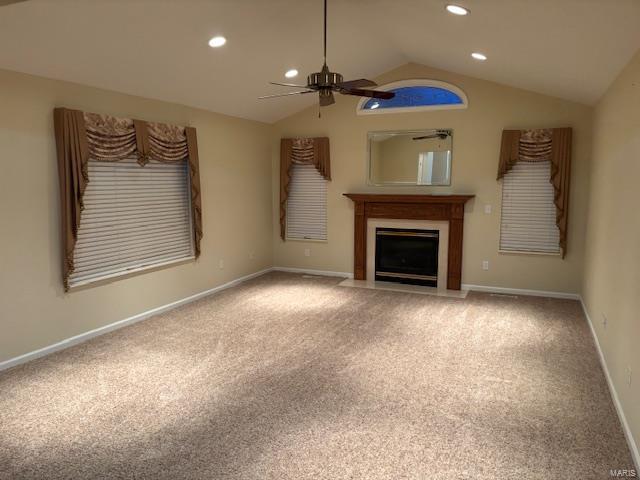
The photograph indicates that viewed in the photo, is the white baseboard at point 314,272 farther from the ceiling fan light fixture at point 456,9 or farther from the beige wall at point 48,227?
the ceiling fan light fixture at point 456,9

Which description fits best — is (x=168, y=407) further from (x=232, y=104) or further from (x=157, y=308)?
(x=232, y=104)

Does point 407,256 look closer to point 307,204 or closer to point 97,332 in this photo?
point 307,204

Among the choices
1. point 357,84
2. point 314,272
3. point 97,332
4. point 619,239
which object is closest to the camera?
point 619,239

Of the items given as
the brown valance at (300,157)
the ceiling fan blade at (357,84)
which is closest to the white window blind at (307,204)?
the brown valance at (300,157)

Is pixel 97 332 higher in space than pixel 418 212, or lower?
lower

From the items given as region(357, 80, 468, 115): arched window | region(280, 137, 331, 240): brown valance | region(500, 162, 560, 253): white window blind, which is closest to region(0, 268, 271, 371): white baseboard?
region(280, 137, 331, 240): brown valance

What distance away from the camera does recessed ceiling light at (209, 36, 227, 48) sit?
13.1 feet

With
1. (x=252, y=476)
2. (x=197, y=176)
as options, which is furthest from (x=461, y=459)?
(x=197, y=176)

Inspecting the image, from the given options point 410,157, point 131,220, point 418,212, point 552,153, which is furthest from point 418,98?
point 131,220

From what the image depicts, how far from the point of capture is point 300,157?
691 cm

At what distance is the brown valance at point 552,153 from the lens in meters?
5.46

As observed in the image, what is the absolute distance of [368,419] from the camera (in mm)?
2861

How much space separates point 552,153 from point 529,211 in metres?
0.78

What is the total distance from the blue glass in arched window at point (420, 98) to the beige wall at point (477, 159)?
0.14 metres
